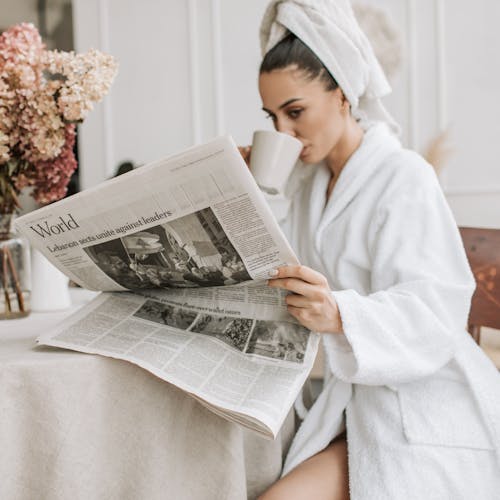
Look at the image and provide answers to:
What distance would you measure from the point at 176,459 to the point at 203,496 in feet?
0.20

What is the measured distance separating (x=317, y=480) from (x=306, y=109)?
A: 0.64 metres

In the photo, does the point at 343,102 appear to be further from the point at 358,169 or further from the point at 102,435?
the point at 102,435

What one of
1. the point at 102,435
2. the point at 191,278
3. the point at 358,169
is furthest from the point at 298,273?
the point at 358,169

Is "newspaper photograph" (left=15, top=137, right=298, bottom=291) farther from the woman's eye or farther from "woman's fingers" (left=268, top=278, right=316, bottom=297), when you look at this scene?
the woman's eye

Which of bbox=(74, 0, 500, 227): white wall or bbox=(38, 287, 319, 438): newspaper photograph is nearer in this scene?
bbox=(38, 287, 319, 438): newspaper photograph

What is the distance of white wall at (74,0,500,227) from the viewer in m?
2.36

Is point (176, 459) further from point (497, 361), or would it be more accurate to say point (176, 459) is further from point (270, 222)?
point (497, 361)

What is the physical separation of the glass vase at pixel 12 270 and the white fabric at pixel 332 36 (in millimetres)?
597

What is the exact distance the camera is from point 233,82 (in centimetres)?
A: 266

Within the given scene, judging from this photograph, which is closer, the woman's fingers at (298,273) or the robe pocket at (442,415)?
the woman's fingers at (298,273)

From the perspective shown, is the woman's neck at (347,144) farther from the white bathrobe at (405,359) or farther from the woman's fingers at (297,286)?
the woman's fingers at (297,286)

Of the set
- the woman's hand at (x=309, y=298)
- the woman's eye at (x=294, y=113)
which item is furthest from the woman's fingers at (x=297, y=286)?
the woman's eye at (x=294, y=113)

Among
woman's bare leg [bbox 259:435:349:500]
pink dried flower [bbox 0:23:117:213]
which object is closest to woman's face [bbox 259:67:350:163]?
pink dried flower [bbox 0:23:117:213]

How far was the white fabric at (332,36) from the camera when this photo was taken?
0.96 m
